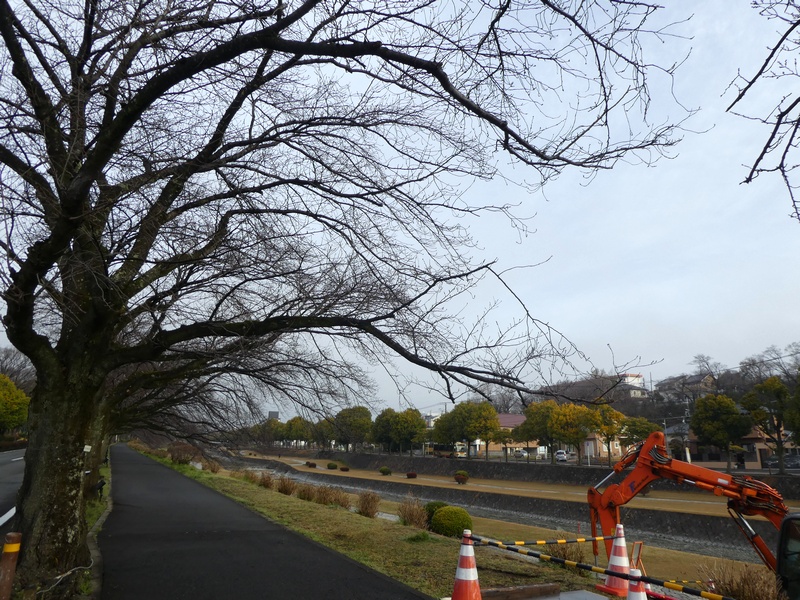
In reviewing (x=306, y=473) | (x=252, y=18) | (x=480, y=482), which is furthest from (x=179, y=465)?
(x=252, y=18)

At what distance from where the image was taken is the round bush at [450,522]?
50.6 ft

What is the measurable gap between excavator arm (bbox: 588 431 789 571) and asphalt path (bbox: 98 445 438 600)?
14.2 feet

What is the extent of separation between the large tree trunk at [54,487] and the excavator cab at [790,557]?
7876mm

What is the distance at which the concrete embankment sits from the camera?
1966 centimetres

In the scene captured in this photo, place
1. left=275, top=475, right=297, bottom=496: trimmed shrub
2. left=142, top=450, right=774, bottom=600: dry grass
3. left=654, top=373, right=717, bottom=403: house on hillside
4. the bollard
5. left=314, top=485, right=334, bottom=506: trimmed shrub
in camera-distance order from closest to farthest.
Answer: the bollard, left=142, top=450, right=774, bottom=600: dry grass, left=314, top=485, right=334, bottom=506: trimmed shrub, left=275, top=475, right=297, bottom=496: trimmed shrub, left=654, top=373, right=717, bottom=403: house on hillside

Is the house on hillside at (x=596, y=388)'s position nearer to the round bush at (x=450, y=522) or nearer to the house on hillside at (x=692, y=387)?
the round bush at (x=450, y=522)

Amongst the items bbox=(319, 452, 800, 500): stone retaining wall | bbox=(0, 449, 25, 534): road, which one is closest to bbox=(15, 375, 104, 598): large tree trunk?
bbox=(0, 449, 25, 534): road

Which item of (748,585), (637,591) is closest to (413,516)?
(748,585)

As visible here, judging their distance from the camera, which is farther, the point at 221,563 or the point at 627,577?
the point at 221,563

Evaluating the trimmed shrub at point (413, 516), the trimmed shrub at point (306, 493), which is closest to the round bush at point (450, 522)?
the trimmed shrub at point (413, 516)

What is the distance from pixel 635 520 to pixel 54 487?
2326cm

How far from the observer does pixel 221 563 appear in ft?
29.9

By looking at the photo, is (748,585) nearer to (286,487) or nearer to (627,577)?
(627,577)

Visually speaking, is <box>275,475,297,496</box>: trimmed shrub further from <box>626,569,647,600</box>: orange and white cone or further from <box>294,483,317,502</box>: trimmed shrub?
<box>626,569,647,600</box>: orange and white cone
